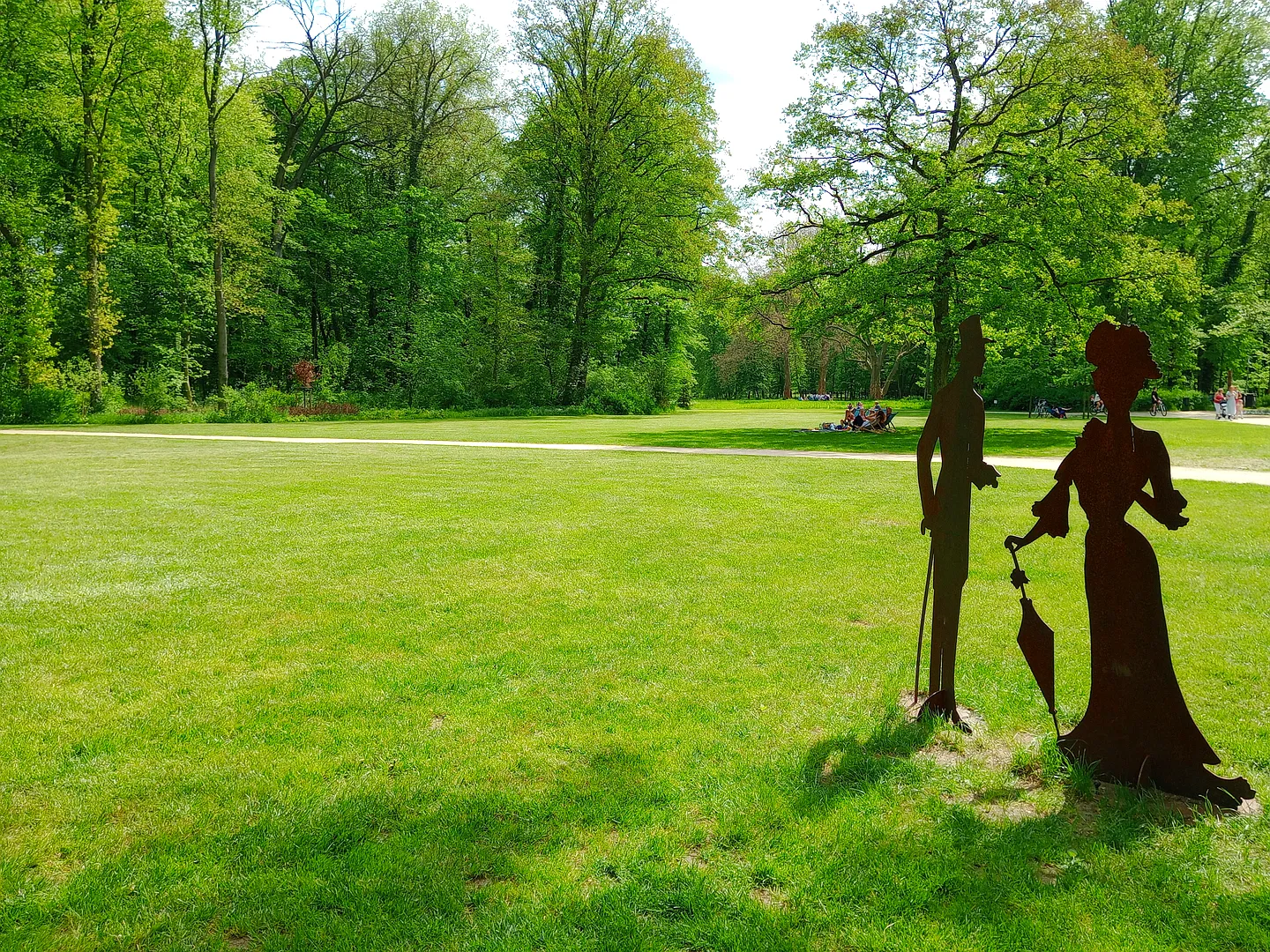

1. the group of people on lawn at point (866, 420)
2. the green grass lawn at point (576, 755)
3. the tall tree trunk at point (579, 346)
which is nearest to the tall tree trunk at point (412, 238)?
the tall tree trunk at point (579, 346)

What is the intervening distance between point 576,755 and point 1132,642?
248 centimetres

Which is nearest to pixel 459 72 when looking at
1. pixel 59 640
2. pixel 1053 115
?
pixel 1053 115

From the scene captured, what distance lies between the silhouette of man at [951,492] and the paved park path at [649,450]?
10.7 metres

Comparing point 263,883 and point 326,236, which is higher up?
point 326,236

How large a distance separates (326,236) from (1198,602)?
41661mm

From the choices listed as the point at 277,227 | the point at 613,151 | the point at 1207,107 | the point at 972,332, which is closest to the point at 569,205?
the point at 613,151

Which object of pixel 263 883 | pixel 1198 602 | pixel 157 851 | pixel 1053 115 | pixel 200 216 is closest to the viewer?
pixel 263 883

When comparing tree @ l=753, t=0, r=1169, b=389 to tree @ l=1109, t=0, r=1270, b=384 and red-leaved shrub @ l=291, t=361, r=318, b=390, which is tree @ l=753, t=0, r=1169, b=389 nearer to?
tree @ l=1109, t=0, r=1270, b=384

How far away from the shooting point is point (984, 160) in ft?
72.0

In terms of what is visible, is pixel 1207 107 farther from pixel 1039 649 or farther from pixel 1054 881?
pixel 1054 881

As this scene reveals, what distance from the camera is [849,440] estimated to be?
20.7 metres

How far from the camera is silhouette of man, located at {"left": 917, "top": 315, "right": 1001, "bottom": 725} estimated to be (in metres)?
3.49

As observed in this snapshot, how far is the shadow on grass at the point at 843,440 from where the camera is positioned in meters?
17.8

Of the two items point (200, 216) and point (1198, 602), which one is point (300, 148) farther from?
point (1198, 602)
